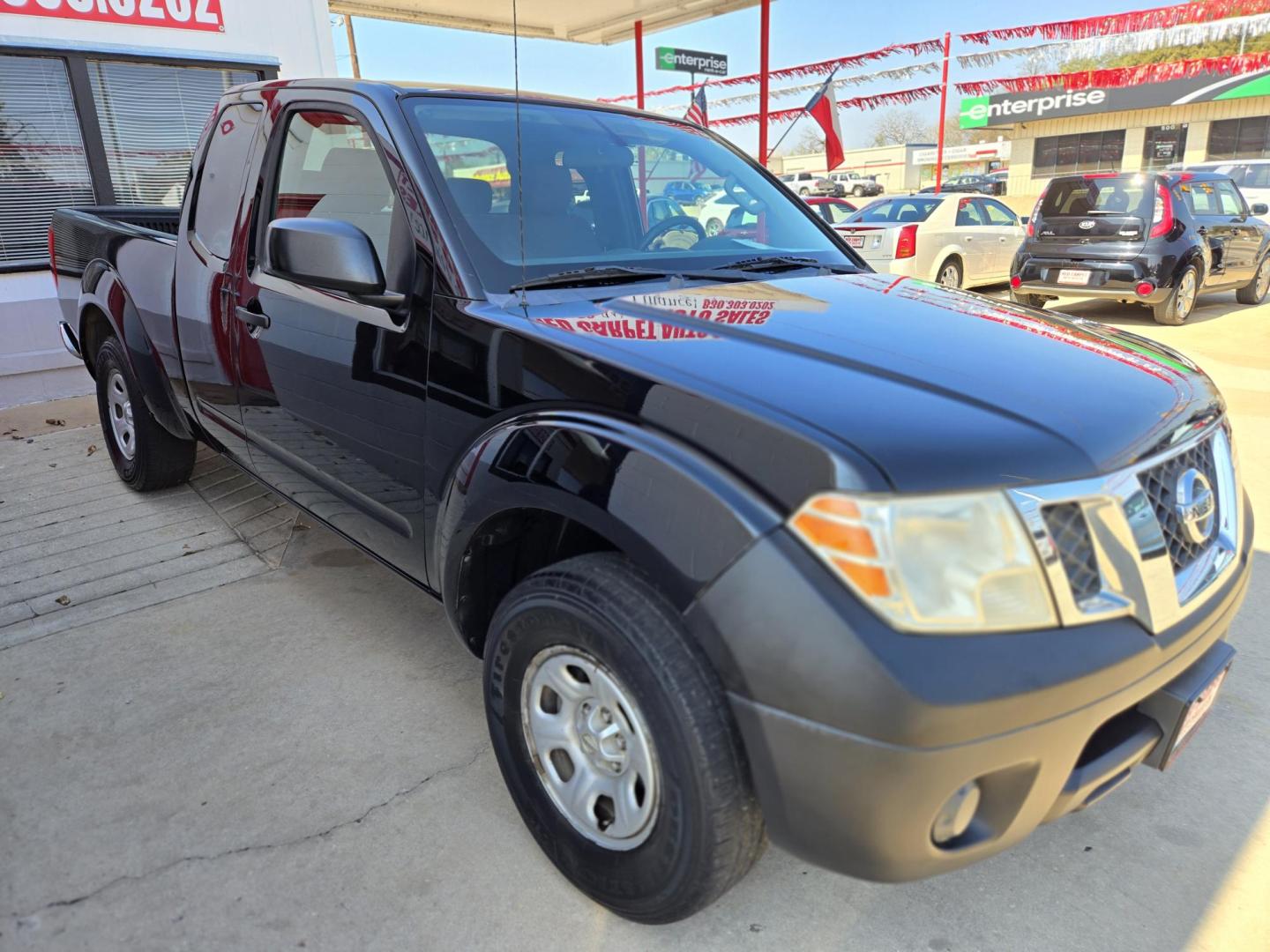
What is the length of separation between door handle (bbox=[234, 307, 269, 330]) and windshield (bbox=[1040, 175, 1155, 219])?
9.13 meters

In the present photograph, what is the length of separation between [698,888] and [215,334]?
261cm

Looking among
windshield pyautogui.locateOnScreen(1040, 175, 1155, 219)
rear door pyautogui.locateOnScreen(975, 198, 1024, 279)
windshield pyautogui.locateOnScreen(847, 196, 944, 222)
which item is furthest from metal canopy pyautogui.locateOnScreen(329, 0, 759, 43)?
rear door pyautogui.locateOnScreen(975, 198, 1024, 279)

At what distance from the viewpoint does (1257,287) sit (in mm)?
11461

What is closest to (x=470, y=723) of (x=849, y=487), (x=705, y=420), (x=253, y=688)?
(x=253, y=688)

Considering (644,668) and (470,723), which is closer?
(644,668)

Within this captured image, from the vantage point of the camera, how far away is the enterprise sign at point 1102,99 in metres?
31.1

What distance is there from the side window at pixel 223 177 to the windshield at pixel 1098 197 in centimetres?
887

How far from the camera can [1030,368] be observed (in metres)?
1.91

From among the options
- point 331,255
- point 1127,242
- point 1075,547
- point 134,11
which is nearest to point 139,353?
point 331,255

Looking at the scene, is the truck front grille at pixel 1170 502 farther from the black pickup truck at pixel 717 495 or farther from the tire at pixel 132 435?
the tire at pixel 132 435

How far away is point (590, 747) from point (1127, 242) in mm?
9538

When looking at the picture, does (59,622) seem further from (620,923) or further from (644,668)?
(644,668)

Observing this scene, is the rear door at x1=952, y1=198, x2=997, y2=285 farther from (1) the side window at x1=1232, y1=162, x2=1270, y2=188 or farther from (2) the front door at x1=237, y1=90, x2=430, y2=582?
(1) the side window at x1=1232, y1=162, x2=1270, y2=188

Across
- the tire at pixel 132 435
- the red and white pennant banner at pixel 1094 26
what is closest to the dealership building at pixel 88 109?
the tire at pixel 132 435
